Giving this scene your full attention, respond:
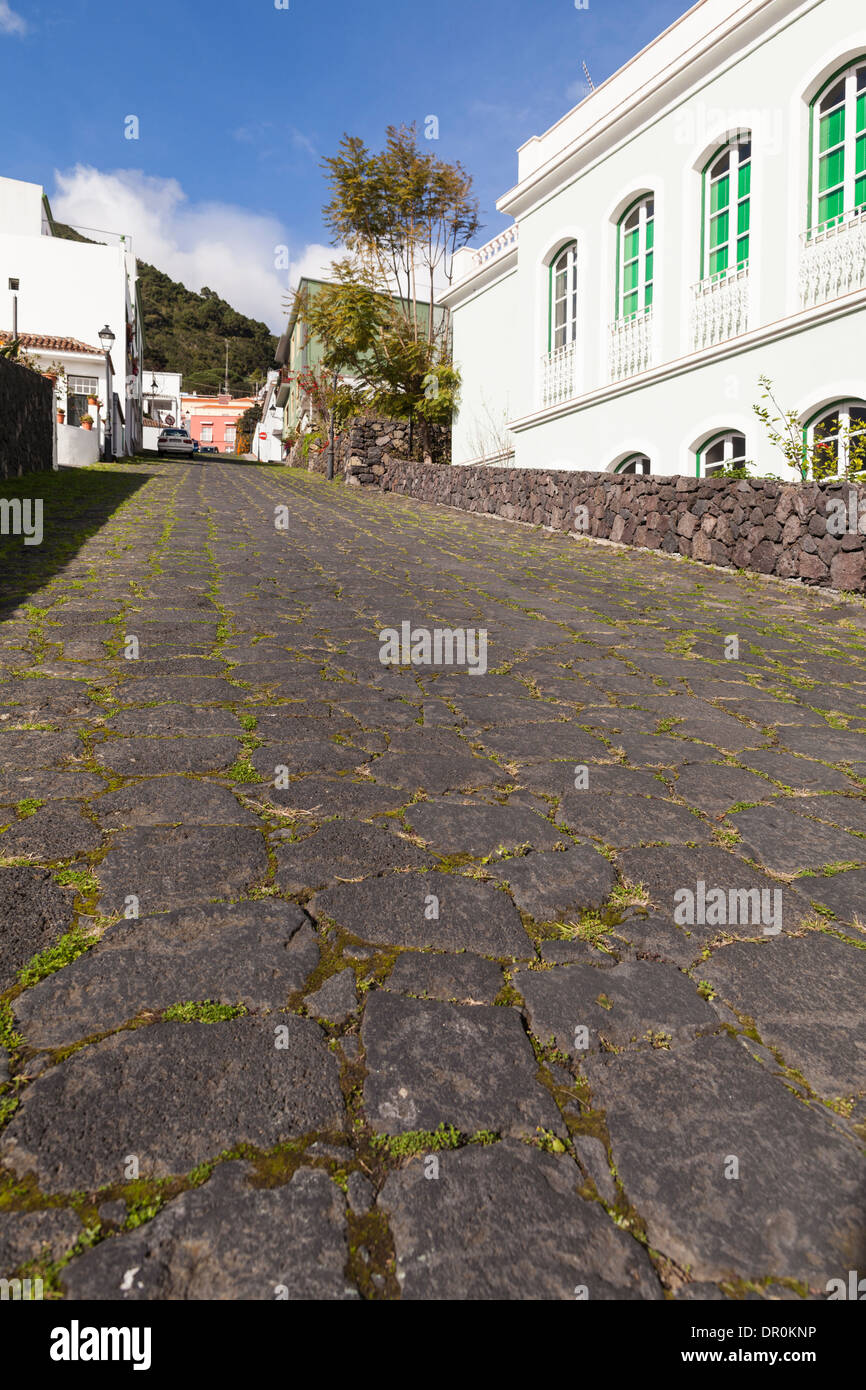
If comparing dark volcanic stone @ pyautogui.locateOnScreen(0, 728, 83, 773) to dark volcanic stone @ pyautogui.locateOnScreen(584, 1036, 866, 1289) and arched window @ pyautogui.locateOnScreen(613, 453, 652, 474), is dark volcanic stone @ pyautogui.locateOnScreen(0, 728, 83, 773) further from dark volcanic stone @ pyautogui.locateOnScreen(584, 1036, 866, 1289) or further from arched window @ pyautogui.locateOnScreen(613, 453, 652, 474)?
arched window @ pyautogui.locateOnScreen(613, 453, 652, 474)

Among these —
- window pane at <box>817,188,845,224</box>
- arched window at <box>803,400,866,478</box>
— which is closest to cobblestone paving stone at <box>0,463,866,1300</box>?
arched window at <box>803,400,866,478</box>

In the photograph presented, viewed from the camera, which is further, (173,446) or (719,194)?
(173,446)

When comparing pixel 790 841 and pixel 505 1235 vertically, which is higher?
pixel 790 841

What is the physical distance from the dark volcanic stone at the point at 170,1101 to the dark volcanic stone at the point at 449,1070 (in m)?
0.11

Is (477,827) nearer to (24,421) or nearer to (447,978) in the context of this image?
(447,978)

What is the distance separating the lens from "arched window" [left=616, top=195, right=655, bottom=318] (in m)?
14.1

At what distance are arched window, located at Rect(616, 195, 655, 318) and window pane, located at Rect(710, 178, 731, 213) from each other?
1331 millimetres

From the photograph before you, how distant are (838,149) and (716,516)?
16.3ft

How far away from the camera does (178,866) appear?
2.62 m

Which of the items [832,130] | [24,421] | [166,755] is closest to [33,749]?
[166,755]

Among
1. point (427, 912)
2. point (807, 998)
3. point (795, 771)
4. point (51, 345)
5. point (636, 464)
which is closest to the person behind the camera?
point (807, 998)

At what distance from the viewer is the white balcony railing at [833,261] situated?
401 inches

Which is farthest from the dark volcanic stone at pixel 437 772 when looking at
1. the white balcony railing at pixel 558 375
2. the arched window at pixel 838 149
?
the white balcony railing at pixel 558 375
